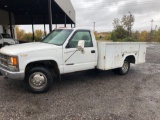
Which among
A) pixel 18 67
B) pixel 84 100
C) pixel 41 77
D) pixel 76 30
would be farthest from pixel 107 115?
A: pixel 76 30

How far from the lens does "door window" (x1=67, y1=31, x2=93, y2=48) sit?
18.6 ft

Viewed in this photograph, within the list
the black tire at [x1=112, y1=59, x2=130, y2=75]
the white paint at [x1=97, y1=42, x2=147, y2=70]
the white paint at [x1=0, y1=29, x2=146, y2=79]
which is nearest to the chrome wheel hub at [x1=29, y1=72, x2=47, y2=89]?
the white paint at [x1=0, y1=29, x2=146, y2=79]

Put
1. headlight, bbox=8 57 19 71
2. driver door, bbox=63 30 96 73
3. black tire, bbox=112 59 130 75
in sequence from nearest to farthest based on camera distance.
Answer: headlight, bbox=8 57 19 71 < driver door, bbox=63 30 96 73 < black tire, bbox=112 59 130 75

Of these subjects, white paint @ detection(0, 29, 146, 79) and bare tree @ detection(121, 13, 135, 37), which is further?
bare tree @ detection(121, 13, 135, 37)

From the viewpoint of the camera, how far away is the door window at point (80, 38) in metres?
5.66

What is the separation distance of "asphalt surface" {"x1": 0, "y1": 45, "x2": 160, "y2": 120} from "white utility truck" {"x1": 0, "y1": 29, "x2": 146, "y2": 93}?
54 centimetres

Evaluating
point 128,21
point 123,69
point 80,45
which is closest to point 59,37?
point 80,45

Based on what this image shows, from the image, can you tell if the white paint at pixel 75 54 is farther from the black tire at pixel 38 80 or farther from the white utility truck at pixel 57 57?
the black tire at pixel 38 80

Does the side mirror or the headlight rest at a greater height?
the side mirror

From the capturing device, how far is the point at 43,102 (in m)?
4.64

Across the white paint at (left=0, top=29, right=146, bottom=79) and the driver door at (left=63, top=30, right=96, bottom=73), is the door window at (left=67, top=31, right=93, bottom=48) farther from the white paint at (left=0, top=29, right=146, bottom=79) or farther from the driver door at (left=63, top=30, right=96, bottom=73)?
the white paint at (left=0, top=29, right=146, bottom=79)

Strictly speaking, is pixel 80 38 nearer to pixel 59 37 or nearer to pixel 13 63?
pixel 59 37

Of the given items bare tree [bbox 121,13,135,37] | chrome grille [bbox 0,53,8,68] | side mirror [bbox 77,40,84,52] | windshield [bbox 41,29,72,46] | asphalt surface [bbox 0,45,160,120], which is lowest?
asphalt surface [bbox 0,45,160,120]

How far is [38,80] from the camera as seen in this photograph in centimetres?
520
